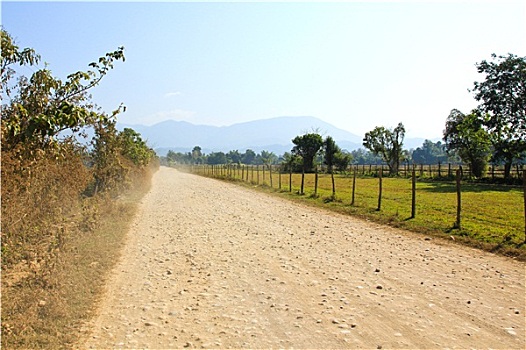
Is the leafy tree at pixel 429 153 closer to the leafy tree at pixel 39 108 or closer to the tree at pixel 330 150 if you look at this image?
the tree at pixel 330 150

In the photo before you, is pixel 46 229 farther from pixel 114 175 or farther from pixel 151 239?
pixel 114 175

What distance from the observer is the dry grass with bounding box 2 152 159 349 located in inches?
205

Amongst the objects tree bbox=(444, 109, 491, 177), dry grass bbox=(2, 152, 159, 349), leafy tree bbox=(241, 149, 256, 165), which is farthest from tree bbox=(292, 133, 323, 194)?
leafy tree bbox=(241, 149, 256, 165)

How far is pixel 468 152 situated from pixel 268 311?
43.7m

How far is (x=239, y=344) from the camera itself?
200 inches

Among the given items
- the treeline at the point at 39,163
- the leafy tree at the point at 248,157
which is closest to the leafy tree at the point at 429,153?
the leafy tree at the point at 248,157

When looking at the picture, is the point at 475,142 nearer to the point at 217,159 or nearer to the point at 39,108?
the point at 39,108

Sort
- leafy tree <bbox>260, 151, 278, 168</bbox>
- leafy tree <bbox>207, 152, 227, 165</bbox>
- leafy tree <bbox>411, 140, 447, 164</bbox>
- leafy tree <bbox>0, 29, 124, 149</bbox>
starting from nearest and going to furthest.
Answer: leafy tree <bbox>0, 29, 124, 149</bbox>, leafy tree <bbox>260, 151, 278, 168</bbox>, leafy tree <bbox>411, 140, 447, 164</bbox>, leafy tree <bbox>207, 152, 227, 165</bbox>

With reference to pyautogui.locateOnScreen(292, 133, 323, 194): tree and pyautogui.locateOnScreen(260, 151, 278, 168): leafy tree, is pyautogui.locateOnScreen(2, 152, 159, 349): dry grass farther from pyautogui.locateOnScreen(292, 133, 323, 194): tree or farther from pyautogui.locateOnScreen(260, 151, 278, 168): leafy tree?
pyautogui.locateOnScreen(292, 133, 323, 194): tree

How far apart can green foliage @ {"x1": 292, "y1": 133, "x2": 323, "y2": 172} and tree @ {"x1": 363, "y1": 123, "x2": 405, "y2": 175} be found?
8321 millimetres

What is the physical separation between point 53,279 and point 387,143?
226ft

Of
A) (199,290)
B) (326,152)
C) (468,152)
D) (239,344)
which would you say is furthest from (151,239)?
(326,152)

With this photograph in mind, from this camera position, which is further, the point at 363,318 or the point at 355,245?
the point at 355,245

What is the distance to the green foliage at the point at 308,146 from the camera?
73188 mm
